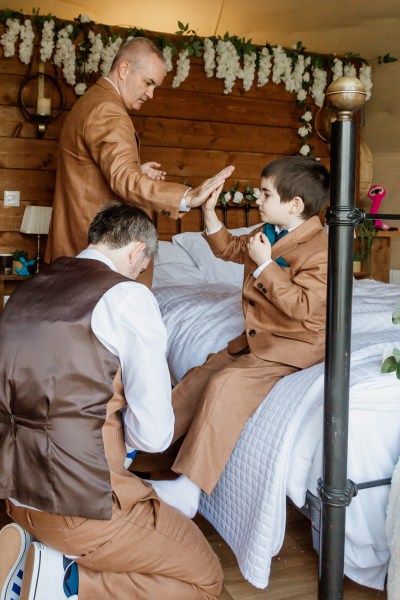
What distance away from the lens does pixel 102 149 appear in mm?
2604

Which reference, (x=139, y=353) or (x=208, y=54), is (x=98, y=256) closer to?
(x=139, y=353)

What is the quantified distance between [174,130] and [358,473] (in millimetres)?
3334

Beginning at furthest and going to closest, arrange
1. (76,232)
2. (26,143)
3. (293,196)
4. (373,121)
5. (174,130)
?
1. (373,121)
2. (174,130)
3. (26,143)
4. (76,232)
5. (293,196)

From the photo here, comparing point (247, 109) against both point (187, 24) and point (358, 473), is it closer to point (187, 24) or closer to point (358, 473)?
point (187, 24)

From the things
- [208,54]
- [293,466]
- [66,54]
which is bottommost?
[293,466]

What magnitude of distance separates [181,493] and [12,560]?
1.66 ft

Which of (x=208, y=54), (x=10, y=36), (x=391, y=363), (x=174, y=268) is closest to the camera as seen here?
(x=391, y=363)

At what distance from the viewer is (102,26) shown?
4.36m

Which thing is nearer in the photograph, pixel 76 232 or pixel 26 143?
pixel 76 232

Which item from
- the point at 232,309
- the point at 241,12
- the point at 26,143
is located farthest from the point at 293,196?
the point at 241,12

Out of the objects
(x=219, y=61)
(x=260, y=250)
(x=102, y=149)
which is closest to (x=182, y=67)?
(x=219, y=61)

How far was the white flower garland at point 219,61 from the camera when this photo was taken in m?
4.20

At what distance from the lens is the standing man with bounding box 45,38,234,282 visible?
8.38 ft

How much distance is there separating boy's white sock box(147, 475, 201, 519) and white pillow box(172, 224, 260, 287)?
2116mm
